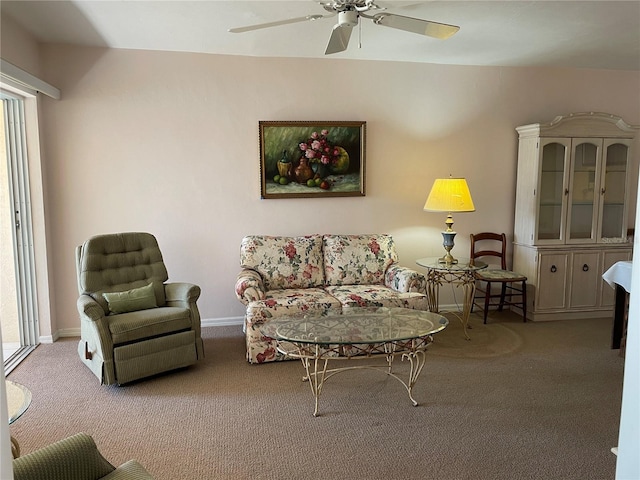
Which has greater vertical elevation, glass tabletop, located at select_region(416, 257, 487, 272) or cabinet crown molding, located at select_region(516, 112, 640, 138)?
cabinet crown molding, located at select_region(516, 112, 640, 138)

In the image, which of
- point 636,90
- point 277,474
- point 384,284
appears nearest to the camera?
point 277,474

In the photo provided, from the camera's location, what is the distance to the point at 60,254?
4.20 metres

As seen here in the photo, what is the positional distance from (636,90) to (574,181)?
1401mm

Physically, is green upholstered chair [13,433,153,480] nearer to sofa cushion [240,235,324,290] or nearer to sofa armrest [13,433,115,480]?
sofa armrest [13,433,115,480]

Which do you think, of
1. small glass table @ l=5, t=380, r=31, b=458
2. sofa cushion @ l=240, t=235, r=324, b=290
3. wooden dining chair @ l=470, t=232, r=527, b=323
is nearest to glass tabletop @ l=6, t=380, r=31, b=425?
small glass table @ l=5, t=380, r=31, b=458

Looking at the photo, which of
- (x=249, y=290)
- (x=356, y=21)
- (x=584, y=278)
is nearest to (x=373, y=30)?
(x=356, y=21)

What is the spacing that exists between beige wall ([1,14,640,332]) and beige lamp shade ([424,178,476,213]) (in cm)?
58

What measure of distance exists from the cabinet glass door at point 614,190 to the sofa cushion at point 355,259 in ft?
7.37

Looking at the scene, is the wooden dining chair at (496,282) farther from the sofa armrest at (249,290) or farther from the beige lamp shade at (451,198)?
the sofa armrest at (249,290)

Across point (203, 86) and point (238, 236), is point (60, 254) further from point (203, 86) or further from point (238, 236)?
point (203, 86)

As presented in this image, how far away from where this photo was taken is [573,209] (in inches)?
184

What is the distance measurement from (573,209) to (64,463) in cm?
474

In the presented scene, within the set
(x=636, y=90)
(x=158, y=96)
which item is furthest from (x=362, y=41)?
(x=636, y=90)

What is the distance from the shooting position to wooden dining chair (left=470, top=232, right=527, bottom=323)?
465 centimetres
